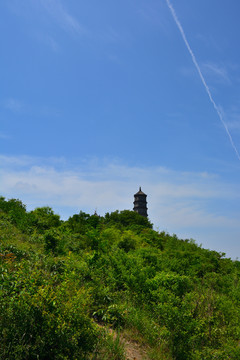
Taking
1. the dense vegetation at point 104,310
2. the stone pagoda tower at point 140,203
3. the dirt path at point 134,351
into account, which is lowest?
the dirt path at point 134,351

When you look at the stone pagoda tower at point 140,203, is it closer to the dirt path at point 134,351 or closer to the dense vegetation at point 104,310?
the dense vegetation at point 104,310

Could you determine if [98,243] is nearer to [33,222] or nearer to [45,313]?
[33,222]

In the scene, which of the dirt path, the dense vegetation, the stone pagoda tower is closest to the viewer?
the dense vegetation

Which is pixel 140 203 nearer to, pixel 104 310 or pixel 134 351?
pixel 104 310

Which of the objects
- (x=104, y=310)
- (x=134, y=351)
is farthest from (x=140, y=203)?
(x=134, y=351)

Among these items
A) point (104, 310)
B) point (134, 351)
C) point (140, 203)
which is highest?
point (140, 203)

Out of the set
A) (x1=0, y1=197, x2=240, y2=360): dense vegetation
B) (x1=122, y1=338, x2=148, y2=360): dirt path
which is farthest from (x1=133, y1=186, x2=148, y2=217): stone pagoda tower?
(x1=122, y1=338, x2=148, y2=360): dirt path

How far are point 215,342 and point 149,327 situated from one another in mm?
1549

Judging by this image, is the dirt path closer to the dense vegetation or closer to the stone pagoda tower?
the dense vegetation

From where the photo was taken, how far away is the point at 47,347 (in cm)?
444

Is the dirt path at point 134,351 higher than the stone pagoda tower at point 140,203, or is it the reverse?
the stone pagoda tower at point 140,203

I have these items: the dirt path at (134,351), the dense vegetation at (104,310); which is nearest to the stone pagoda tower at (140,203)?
the dense vegetation at (104,310)

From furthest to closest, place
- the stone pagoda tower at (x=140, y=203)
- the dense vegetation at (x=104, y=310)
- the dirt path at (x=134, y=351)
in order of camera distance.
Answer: the stone pagoda tower at (x=140, y=203)
the dirt path at (x=134, y=351)
the dense vegetation at (x=104, y=310)

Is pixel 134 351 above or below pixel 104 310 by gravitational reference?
below
